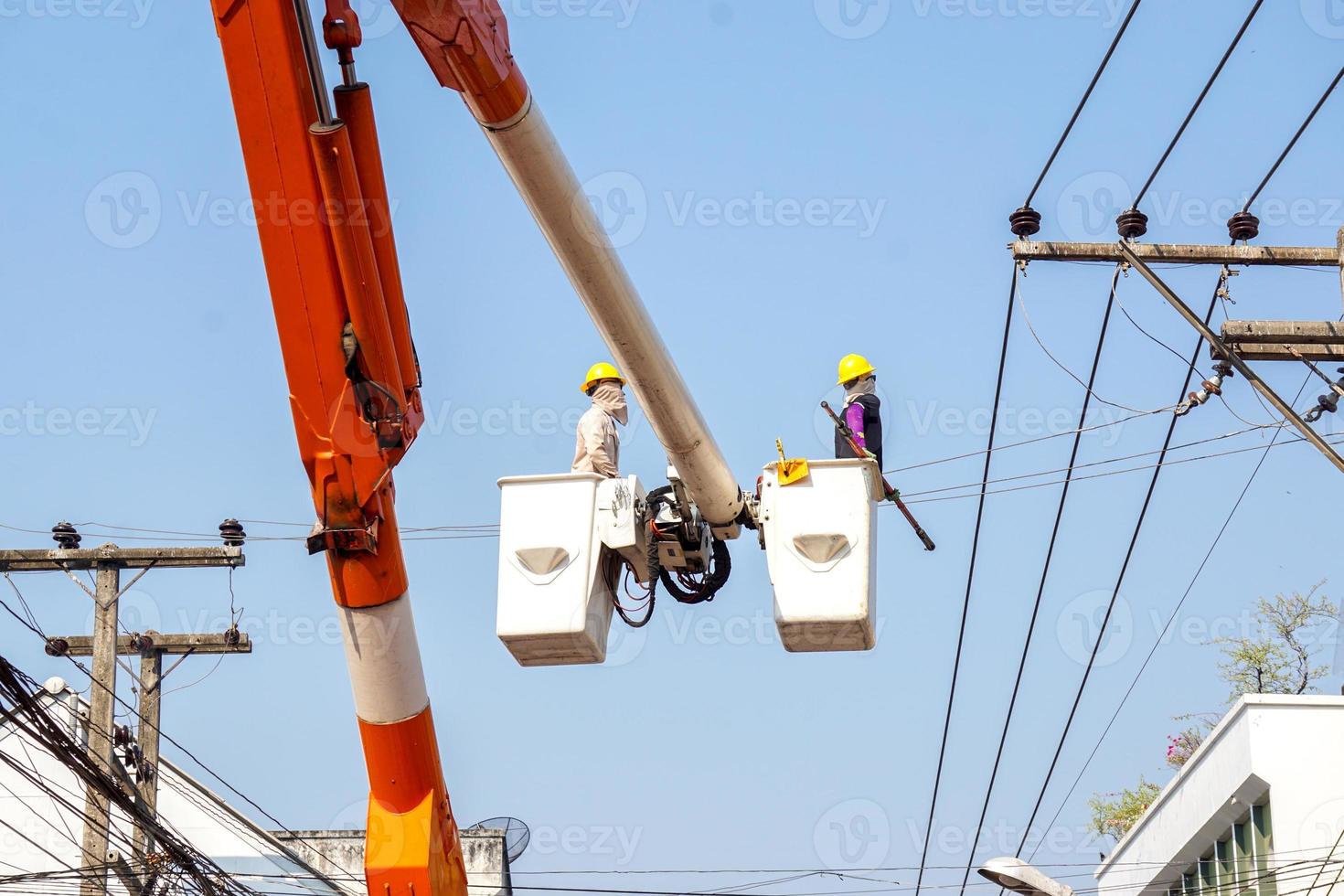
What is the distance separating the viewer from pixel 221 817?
27.7 meters

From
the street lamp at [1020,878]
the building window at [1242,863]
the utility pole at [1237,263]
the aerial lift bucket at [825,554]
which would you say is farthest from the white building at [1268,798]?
the aerial lift bucket at [825,554]

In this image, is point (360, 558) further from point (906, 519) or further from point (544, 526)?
point (906, 519)

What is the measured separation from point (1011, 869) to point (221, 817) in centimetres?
1607

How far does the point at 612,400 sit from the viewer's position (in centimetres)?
1123

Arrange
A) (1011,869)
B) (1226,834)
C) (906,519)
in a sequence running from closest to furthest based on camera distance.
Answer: (906,519), (1011,869), (1226,834)

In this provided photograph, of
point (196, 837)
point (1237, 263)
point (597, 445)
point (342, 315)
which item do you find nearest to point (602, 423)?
point (597, 445)

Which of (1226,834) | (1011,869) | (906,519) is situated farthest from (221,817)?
(906,519)

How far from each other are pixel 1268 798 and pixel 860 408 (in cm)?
1194

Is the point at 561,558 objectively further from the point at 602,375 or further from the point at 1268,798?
the point at 1268,798

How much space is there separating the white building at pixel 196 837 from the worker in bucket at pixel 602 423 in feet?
47.7

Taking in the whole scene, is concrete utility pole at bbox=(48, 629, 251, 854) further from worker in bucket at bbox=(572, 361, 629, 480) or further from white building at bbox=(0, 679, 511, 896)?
worker in bucket at bbox=(572, 361, 629, 480)

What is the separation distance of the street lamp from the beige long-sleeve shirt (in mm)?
5724

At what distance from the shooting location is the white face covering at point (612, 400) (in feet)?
36.8

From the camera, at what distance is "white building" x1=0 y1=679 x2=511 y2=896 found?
85.6ft
